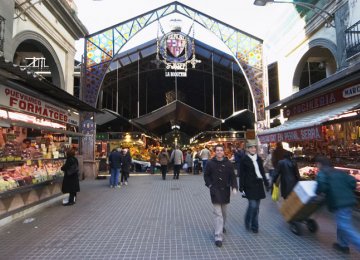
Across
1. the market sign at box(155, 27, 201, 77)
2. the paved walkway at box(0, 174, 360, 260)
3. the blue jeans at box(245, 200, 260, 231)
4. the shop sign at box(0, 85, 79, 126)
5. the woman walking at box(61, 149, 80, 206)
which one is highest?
the market sign at box(155, 27, 201, 77)

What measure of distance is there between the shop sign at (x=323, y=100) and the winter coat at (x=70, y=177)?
298 inches

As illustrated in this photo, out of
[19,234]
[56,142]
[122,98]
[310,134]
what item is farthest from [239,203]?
[122,98]

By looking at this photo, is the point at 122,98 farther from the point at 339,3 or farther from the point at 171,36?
the point at 339,3

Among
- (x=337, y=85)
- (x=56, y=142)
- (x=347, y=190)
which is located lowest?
(x=347, y=190)

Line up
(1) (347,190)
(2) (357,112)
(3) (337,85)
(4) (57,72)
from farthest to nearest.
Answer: (4) (57,72)
(3) (337,85)
(2) (357,112)
(1) (347,190)

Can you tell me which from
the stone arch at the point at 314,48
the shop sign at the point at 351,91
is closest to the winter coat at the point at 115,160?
the shop sign at the point at 351,91

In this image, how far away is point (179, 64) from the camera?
17.5 metres

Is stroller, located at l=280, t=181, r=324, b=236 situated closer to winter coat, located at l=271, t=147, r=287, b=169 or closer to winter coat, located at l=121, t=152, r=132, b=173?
winter coat, located at l=271, t=147, r=287, b=169

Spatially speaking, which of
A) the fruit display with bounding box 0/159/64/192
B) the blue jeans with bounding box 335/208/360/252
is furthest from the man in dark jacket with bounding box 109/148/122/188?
the blue jeans with bounding box 335/208/360/252

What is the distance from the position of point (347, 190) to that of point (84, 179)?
13.2 metres

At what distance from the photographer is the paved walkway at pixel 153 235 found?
180 inches

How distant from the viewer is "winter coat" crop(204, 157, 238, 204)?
5043 mm

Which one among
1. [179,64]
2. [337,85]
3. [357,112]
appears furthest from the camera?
[179,64]

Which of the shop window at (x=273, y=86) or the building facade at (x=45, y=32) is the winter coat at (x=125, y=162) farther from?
the shop window at (x=273, y=86)
